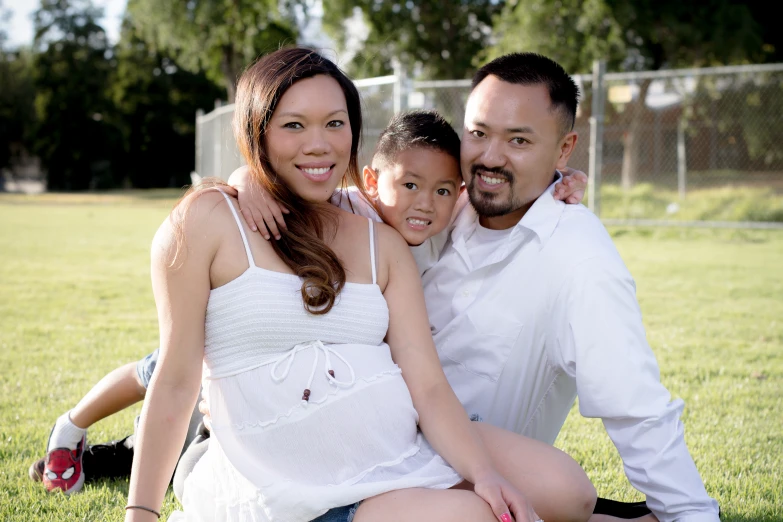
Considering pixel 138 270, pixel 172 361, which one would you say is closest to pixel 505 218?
pixel 172 361

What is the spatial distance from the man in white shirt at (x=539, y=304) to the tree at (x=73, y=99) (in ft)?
118

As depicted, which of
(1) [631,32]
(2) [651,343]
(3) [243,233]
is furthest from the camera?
(1) [631,32]

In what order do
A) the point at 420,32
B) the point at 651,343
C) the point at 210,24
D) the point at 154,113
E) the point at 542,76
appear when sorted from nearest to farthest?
the point at 542,76 → the point at 651,343 → the point at 420,32 → the point at 210,24 → the point at 154,113

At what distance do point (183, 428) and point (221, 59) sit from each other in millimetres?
29433

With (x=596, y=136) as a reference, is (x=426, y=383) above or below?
below

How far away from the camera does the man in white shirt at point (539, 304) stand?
2447 millimetres

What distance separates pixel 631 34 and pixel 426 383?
20.1 m

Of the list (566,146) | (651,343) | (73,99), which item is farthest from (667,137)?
(73,99)

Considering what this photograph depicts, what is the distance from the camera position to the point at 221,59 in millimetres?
29844

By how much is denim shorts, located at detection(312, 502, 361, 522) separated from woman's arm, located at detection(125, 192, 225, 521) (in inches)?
18.3

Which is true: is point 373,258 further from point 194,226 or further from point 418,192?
point 418,192

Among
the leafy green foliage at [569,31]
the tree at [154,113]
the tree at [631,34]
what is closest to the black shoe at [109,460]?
the tree at [631,34]

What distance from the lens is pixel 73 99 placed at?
135ft

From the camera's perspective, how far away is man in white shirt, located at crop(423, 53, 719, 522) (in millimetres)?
2447
